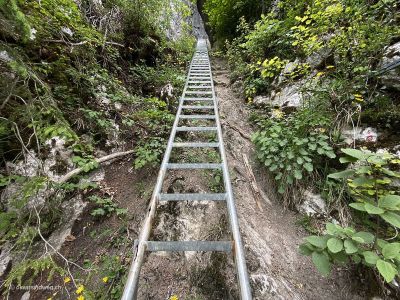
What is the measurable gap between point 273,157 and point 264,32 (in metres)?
4.05

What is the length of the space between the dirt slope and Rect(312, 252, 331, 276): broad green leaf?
Result: 51 centimetres

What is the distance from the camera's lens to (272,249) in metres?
2.39

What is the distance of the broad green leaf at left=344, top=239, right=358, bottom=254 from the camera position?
157 centimetres

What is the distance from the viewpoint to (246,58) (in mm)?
7070

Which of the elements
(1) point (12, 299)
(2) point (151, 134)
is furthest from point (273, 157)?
(1) point (12, 299)

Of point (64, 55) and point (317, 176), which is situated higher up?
point (64, 55)

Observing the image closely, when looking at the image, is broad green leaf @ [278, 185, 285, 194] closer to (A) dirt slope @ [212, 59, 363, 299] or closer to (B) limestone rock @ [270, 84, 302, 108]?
(A) dirt slope @ [212, 59, 363, 299]

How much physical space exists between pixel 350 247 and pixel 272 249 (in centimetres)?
93

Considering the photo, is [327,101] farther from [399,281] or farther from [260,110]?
[399,281]

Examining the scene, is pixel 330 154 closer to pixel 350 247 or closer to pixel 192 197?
pixel 350 247

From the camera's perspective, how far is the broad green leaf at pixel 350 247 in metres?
1.57

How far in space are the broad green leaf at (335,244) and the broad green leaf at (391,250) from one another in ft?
0.93

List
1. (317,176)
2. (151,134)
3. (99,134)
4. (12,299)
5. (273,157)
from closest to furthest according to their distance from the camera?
(12,299)
(317,176)
(273,157)
(99,134)
(151,134)

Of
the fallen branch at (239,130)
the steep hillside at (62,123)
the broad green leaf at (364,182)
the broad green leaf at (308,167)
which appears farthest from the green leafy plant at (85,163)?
the broad green leaf at (364,182)
